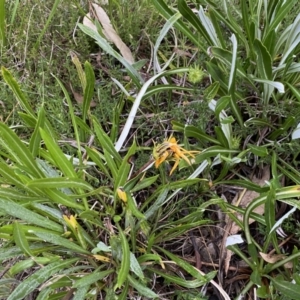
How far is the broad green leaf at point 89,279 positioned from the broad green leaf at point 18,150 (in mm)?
253

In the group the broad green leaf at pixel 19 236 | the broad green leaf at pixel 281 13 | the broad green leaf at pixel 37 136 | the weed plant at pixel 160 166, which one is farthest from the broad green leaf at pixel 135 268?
the broad green leaf at pixel 281 13

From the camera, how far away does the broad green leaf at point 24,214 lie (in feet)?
3.30

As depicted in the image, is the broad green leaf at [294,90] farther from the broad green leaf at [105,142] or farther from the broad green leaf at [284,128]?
the broad green leaf at [105,142]

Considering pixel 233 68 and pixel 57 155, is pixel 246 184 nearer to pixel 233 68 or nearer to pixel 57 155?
pixel 233 68

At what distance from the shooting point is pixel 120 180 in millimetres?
1104

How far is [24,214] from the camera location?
1.04m

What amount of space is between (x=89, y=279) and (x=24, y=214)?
210 millimetres

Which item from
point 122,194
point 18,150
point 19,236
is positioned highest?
point 18,150

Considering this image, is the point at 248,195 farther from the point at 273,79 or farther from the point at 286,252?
the point at 273,79

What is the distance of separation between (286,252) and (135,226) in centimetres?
41

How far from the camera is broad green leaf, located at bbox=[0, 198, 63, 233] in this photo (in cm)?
101

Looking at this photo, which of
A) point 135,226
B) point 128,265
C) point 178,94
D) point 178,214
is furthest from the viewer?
point 178,94

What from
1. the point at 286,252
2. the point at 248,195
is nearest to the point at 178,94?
the point at 248,195

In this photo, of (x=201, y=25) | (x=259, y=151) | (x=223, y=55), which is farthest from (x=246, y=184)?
(x=201, y=25)
